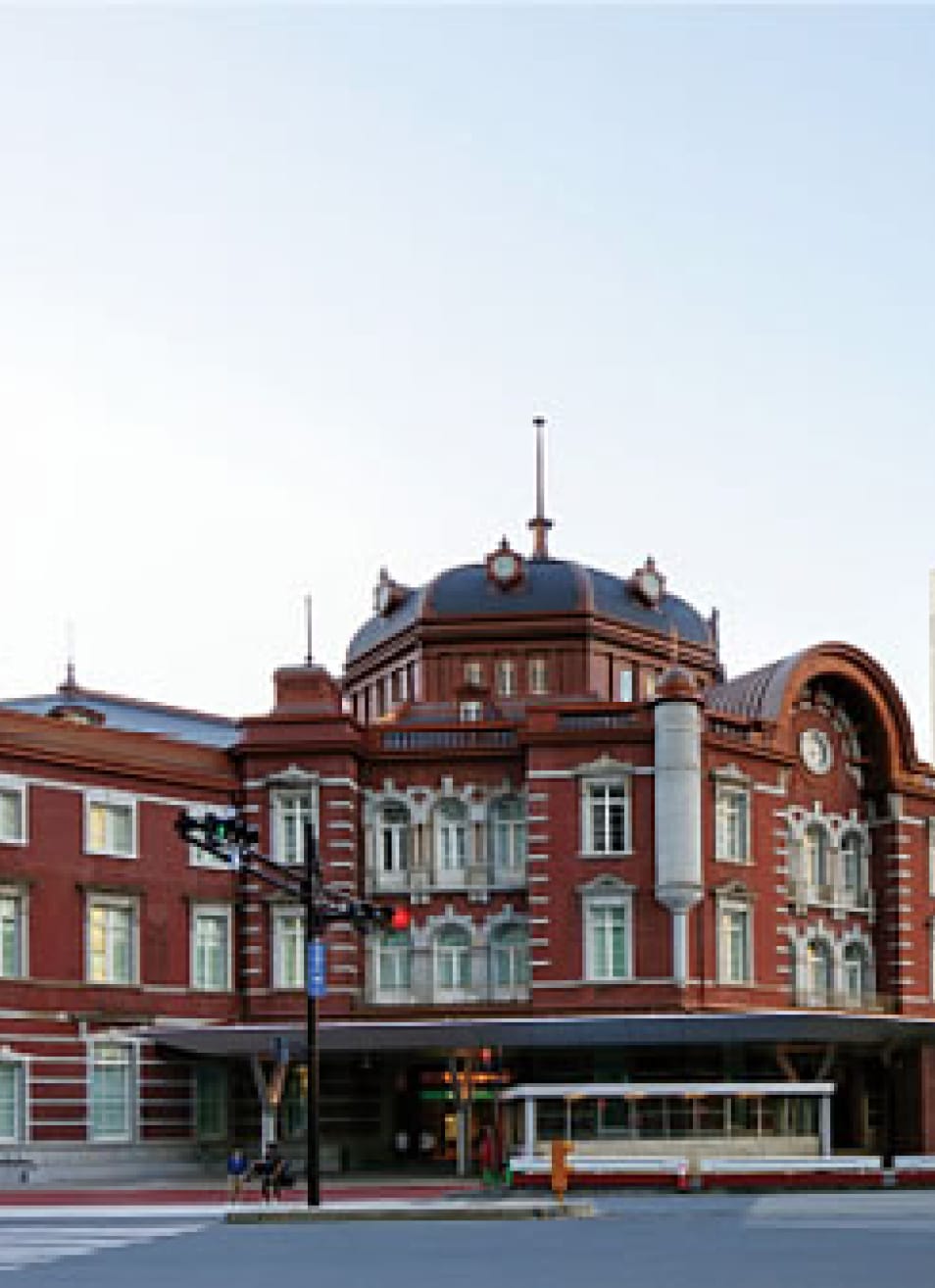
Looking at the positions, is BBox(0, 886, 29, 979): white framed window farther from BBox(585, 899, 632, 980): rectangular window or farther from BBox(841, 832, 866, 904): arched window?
BBox(841, 832, 866, 904): arched window

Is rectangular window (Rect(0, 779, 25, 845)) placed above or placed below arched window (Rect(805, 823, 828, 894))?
above

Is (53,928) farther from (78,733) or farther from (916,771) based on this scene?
(916,771)

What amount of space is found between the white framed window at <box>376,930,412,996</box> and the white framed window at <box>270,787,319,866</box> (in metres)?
3.13

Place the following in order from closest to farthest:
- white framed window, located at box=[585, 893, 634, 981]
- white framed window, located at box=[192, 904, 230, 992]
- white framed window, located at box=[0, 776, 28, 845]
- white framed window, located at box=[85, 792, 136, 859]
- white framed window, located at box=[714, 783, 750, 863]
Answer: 1. white framed window, located at box=[0, 776, 28, 845]
2. white framed window, located at box=[85, 792, 136, 859]
3. white framed window, located at box=[585, 893, 634, 981]
4. white framed window, located at box=[192, 904, 230, 992]
5. white framed window, located at box=[714, 783, 750, 863]

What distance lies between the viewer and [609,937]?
56.2 meters

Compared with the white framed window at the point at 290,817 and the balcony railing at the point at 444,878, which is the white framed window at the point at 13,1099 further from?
the balcony railing at the point at 444,878

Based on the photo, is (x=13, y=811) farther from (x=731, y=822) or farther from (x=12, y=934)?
(x=731, y=822)

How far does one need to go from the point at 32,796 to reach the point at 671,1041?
15987 mm

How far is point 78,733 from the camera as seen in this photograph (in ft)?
180

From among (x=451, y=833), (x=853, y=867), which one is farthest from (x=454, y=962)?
(x=853, y=867)

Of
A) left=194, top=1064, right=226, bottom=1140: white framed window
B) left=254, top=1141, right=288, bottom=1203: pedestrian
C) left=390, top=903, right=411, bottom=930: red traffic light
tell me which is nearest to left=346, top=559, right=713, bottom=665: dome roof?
left=194, top=1064, right=226, bottom=1140: white framed window

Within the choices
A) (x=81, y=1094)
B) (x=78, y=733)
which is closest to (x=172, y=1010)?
(x=81, y=1094)

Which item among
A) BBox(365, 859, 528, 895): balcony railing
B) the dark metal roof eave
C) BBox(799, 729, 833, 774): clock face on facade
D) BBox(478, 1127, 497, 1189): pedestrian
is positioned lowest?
BBox(478, 1127, 497, 1189): pedestrian

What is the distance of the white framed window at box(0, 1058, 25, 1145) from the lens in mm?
52344
